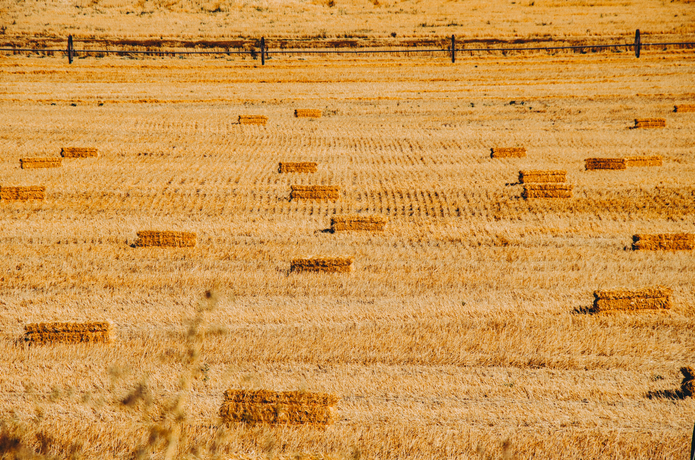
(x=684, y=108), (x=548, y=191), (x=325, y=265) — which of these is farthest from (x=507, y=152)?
(x=325, y=265)

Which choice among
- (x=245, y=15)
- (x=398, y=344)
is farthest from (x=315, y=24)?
(x=398, y=344)

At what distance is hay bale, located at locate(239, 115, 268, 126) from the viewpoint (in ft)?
59.6

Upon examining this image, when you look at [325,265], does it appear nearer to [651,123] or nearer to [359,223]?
[359,223]

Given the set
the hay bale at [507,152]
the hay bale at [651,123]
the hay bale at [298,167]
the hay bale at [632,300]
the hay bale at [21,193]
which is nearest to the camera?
the hay bale at [632,300]

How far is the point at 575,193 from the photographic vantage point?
12.5 metres

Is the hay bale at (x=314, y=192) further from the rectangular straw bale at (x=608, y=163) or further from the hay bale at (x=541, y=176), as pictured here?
the rectangular straw bale at (x=608, y=163)

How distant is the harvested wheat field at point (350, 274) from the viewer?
18.5 ft

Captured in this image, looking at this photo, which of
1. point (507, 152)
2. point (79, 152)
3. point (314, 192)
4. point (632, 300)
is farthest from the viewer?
point (507, 152)

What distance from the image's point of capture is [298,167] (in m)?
13.8

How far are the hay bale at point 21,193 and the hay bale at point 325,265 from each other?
6056mm

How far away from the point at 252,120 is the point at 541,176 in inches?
343

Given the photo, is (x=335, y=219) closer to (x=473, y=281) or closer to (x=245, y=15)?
(x=473, y=281)

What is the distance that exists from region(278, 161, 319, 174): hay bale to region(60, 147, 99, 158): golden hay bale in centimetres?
456

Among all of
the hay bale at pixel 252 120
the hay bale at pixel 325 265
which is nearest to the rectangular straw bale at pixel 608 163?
the hay bale at pixel 325 265
